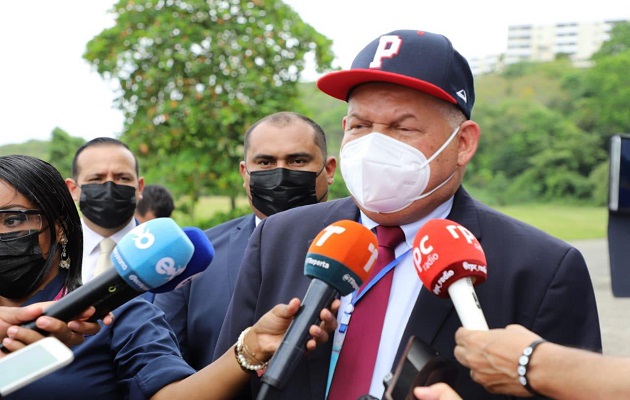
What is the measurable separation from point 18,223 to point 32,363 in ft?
2.79

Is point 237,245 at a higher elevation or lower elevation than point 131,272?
lower

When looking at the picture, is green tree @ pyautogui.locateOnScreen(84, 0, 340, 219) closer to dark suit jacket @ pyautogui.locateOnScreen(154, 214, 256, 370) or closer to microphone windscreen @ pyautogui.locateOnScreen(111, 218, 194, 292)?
dark suit jacket @ pyautogui.locateOnScreen(154, 214, 256, 370)

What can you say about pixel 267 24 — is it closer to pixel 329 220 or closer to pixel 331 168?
pixel 331 168

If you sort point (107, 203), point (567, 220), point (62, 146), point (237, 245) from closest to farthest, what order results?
point (237, 245) < point (107, 203) < point (62, 146) < point (567, 220)

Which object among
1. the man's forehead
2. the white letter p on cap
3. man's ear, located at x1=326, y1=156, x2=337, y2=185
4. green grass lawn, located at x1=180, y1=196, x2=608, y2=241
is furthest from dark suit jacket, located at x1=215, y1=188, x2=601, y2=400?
green grass lawn, located at x1=180, y1=196, x2=608, y2=241

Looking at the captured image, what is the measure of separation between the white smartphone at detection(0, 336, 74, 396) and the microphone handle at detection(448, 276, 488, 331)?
0.94m

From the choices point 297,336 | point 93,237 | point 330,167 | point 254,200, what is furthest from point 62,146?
point 297,336

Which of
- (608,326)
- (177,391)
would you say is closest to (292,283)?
(177,391)

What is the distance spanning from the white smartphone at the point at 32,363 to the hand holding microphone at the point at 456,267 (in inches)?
35.8

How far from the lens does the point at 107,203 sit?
449 centimetres

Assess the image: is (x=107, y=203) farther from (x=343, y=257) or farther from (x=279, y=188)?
(x=343, y=257)

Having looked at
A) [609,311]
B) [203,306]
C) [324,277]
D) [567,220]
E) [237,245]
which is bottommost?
[567,220]

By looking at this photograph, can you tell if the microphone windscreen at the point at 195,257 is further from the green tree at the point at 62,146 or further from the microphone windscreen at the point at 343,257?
the green tree at the point at 62,146

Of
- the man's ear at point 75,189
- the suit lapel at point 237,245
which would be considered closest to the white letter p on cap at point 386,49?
the suit lapel at point 237,245
